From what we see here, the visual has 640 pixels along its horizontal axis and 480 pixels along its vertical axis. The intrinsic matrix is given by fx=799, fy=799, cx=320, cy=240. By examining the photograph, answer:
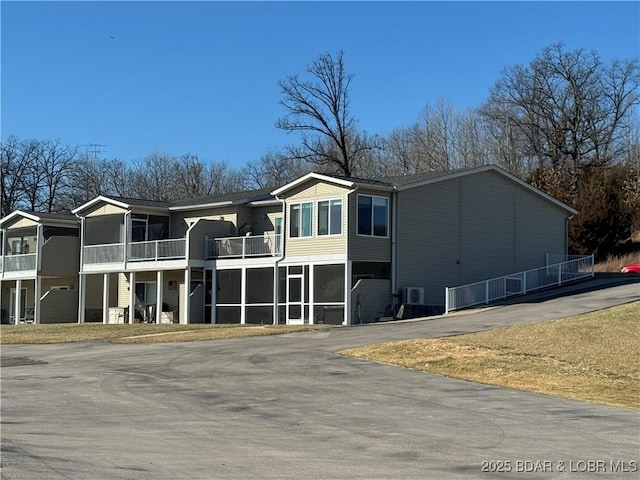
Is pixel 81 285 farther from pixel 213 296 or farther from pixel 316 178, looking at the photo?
pixel 316 178

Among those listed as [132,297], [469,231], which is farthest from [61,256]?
[469,231]

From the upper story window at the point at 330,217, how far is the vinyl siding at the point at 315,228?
0.58 ft

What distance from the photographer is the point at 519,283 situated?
37344 mm

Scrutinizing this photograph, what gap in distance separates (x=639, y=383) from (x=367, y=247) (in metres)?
16.2

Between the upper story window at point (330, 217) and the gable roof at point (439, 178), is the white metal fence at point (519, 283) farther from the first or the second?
the upper story window at point (330, 217)

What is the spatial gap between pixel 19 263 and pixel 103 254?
7287 millimetres

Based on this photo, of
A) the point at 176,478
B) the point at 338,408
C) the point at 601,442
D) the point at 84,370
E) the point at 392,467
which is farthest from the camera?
the point at 84,370

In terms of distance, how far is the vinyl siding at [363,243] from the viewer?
3334cm

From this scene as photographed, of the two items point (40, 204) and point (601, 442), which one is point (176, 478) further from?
point (40, 204)

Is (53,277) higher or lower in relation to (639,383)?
higher

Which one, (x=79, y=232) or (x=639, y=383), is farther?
(x=79, y=232)

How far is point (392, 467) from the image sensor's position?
9.34 m

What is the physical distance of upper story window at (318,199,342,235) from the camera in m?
33.9

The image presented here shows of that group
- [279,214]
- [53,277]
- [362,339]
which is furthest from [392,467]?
[53,277]
